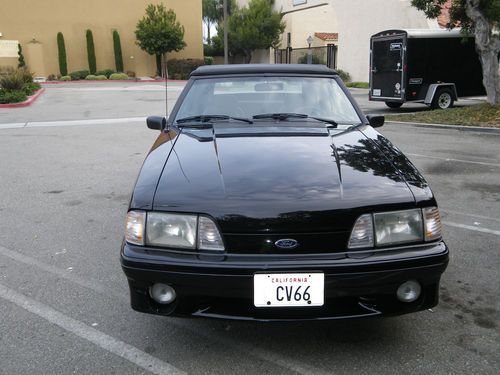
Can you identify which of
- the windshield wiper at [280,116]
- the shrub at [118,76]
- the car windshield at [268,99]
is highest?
the car windshield at [268,99]

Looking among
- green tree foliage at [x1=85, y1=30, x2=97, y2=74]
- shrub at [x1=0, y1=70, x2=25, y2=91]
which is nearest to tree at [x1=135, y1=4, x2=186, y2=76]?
green tree foliage at [x1=85, y1=30, x2=97, y2=74]

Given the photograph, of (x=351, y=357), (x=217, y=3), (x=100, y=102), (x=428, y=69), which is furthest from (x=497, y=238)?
(x=217, y=3)

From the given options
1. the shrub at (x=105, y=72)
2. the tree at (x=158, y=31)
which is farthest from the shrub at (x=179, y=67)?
the shrub at (x=105, y=72)

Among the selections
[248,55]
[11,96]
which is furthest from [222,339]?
[248,55]

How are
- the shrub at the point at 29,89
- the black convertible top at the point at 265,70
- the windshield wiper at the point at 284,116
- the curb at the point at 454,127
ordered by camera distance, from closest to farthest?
the windshield wiper at the point at 284,116 < the black convertible top at the point at 265,70 < the curb at the point at 454,127 < the shrub at the point at 29,89

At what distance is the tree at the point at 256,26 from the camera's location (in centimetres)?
4434

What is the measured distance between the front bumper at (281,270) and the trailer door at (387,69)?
13504mm

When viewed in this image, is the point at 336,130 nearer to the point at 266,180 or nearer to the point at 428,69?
the point at 266,180

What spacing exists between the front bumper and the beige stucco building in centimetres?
4023

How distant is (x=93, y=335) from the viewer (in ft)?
9.41

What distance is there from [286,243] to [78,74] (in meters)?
39.2

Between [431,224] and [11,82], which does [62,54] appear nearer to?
[11,82]

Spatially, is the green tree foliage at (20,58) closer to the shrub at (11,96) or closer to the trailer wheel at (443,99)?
the shrub at (11,96)

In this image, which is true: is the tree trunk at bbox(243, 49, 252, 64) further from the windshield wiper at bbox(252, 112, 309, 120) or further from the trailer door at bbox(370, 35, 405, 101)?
the windshield wiper at bbox(252, 112, 309, 120)
